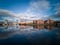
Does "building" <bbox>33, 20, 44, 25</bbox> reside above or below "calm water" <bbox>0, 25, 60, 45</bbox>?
above

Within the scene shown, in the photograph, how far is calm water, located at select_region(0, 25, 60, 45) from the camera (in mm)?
1666

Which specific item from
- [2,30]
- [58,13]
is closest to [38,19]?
[58,13]

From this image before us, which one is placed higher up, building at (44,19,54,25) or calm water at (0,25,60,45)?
building at (44,19,54,25)

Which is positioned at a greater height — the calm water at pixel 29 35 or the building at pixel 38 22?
the building at pixel 38 22

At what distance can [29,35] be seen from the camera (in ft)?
5.60

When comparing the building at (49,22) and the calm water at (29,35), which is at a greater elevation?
the building at (49,22)

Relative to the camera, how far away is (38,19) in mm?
1760

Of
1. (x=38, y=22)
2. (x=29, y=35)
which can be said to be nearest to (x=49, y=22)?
(x=38, y=22)

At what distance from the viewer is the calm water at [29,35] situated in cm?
167

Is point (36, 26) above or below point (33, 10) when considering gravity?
below

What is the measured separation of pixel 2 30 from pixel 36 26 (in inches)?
22.3

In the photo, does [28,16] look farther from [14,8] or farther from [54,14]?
[54,14]

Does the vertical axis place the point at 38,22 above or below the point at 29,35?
above

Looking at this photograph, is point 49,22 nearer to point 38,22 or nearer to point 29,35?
point 38,22
